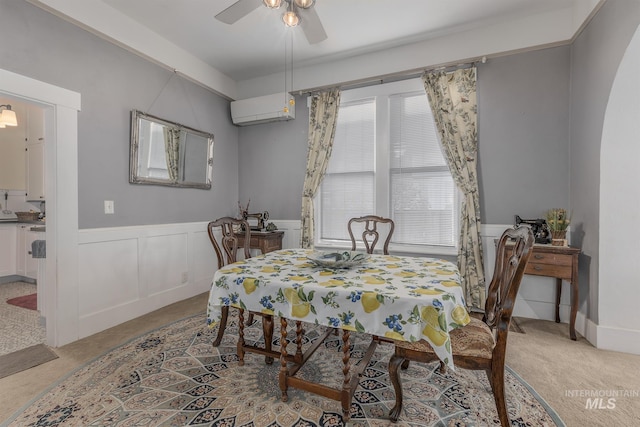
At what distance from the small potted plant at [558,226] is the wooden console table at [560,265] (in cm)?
9

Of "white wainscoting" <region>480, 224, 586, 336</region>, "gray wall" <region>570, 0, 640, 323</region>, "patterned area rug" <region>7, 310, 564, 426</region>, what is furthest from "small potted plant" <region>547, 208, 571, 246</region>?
"patterned area rug" <region>7, 310, 564, 426</region>

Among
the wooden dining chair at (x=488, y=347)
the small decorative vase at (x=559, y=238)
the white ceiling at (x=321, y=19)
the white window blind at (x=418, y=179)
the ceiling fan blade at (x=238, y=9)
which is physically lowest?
the wooden dining chair at (x=488, y=347)

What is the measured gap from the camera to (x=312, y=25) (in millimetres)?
2021

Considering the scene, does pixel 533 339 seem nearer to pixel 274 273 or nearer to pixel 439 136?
pixel 439 136

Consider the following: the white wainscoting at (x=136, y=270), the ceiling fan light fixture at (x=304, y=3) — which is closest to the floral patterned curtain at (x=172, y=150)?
the white wainscoting at (x=136, y=270)

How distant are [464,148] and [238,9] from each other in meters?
2.45

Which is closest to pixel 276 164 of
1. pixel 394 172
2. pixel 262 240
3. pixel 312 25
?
pixel 262 240

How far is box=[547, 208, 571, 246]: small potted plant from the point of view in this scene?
2.57 metres

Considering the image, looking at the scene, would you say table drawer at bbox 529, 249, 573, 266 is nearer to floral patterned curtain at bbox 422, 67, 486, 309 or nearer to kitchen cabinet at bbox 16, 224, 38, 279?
floral patterned curtain at bbox 422, 67, 486, 309

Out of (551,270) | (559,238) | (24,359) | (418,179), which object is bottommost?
(24,359)

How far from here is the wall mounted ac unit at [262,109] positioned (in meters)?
3.74

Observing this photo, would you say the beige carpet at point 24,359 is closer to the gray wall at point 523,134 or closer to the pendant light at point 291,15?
the pendant light at point 291,15

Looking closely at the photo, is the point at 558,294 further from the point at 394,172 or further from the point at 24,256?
the point at 24,256

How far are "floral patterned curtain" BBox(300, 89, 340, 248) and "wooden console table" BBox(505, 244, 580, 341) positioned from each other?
2.33 meters
